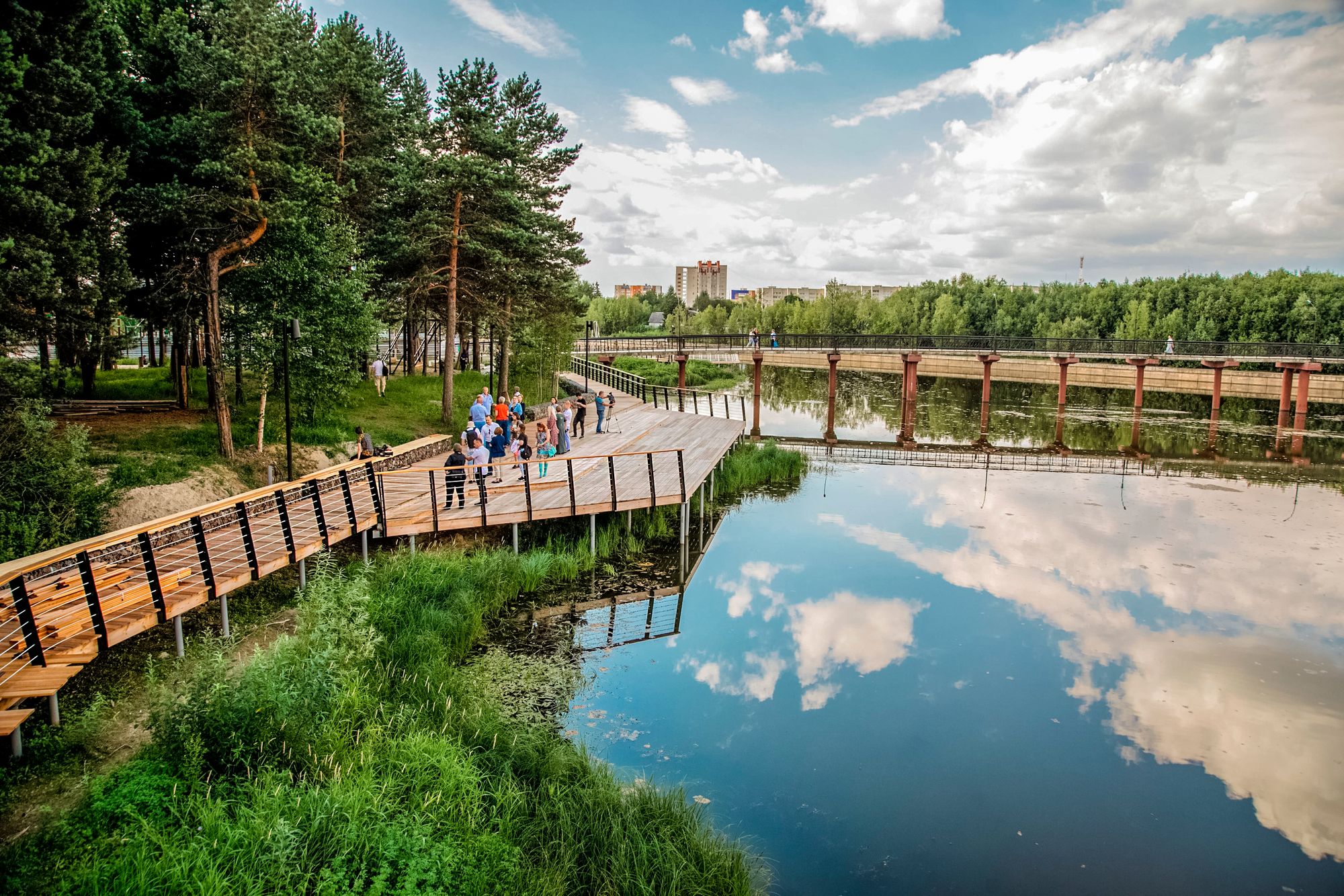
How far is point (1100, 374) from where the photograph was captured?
63.4m

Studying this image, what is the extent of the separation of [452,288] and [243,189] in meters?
8.02

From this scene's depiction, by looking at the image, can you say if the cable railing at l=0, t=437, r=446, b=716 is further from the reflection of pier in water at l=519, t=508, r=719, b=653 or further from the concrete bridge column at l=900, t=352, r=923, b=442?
the concrete bridge column at l=900, t=352, r=923, b=442

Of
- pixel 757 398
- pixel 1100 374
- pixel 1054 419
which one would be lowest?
pixel 1054 419

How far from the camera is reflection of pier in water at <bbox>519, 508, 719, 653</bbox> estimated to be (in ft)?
40.4

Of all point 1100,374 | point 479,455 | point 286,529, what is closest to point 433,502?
point 479,455

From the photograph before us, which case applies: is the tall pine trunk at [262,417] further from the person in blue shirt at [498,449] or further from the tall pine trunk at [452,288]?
the tall pine trunk at [452,288]

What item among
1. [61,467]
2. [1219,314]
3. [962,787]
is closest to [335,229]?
[61,467]

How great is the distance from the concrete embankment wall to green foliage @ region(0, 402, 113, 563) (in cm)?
3632

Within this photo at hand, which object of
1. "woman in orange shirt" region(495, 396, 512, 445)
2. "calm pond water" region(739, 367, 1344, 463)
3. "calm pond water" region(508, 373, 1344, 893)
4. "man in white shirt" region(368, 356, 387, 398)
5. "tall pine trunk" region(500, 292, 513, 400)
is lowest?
"calm pond water" region(508, 373, 1344, 893)

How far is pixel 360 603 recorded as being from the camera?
33.6 feet

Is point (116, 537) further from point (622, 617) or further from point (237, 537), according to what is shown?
point (622, 617)

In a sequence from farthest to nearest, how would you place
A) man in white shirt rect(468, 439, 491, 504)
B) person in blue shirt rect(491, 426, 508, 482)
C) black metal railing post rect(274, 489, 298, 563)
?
person in blue shirt rect(491, 426, 508, 482) → man in white shirt rect(468, 439, 491, 504) → black metal railing post rect(274, 489, 298, 563)

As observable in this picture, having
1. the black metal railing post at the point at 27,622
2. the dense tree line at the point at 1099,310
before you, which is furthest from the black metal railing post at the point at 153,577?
the dense tree line at the point at 1099,310

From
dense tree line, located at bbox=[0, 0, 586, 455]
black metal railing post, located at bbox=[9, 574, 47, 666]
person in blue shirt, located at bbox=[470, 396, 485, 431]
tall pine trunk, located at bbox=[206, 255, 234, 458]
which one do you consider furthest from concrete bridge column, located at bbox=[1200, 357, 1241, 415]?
black metal railing post, located at bbox=[9, 574, 47, 666]
